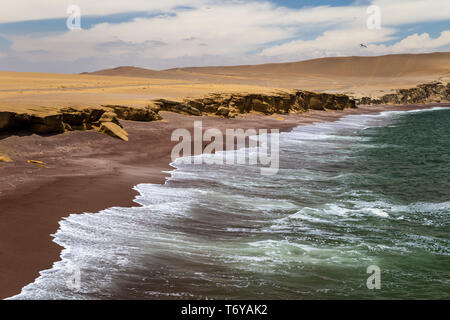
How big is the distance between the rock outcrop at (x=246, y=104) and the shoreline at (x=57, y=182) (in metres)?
9.39

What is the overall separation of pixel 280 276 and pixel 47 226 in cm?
539

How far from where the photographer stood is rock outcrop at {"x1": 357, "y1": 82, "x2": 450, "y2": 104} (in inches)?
4247

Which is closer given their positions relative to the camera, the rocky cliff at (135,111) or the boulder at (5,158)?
the boulder at (5,158)

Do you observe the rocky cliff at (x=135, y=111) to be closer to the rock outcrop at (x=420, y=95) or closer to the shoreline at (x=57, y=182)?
the shoreline at (x=57, y=182)

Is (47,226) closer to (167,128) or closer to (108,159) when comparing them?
(108,159)

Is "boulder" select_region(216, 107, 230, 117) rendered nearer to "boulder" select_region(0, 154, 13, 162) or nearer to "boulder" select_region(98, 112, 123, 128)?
"boulder" select_region(98, 112, 123, 128)

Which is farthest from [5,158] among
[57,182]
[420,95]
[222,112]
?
[420,95]

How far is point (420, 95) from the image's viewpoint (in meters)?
116

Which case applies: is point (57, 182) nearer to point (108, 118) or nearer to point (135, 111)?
point (108, 118)

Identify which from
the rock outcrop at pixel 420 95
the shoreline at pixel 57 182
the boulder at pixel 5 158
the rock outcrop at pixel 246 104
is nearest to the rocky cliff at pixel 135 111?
the rock outcrop at pixel 246 104

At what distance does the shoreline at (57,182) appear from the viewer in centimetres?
830

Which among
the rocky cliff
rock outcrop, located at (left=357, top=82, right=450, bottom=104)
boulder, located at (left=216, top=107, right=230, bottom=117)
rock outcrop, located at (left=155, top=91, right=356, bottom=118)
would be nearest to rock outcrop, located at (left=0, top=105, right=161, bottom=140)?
the rocky cliff

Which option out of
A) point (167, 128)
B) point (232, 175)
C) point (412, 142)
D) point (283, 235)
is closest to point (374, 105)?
point (412, 142)

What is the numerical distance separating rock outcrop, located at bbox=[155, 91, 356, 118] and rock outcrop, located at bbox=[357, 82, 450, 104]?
1753 inches
